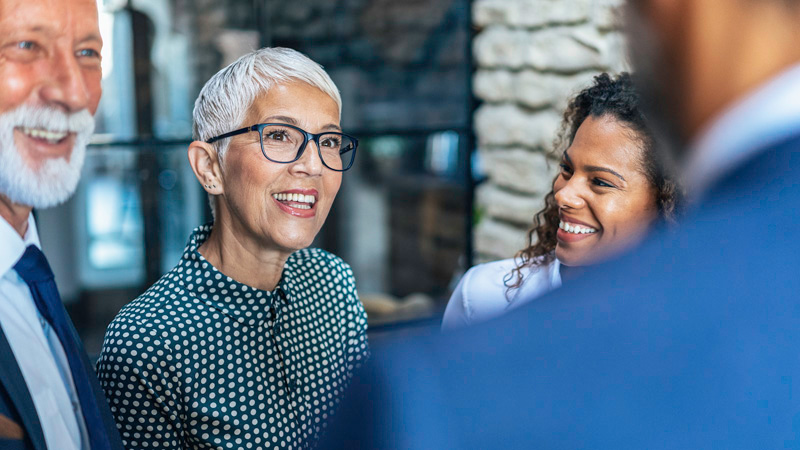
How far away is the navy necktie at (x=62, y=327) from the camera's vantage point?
0.87 m

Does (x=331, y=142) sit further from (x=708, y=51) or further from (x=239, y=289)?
(x=708, y=51)

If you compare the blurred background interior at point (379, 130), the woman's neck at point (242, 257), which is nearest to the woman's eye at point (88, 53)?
the woman's neck at point (242, 257)

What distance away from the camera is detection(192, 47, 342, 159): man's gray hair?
1174mm

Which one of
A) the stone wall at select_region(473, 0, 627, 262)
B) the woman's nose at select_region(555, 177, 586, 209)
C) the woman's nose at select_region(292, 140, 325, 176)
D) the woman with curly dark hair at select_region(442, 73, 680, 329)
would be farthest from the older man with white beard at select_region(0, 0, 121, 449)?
the stone wall at select_region(473, 0, 627, 262)

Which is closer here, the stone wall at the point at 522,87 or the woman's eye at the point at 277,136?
the woman's eye at the point at 277,136

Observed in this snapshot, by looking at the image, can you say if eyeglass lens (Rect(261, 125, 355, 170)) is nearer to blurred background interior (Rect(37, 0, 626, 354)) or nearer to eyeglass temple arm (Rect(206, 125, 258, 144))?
eyeglass temple arm (Rect(206, 125, 258, 144))

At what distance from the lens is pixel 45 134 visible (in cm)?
85

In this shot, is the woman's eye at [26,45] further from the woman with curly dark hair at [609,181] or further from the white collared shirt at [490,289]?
the white collared shirt at [490,289]

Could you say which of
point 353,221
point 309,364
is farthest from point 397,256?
point 309,364

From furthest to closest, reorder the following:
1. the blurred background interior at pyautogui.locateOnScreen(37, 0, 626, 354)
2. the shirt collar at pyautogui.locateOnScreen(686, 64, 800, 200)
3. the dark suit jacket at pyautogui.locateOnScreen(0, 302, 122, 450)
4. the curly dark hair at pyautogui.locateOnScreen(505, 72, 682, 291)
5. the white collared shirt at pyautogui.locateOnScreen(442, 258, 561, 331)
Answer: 1. the blurred background interior at pyautogui.locateOnScreen(37, 0, 626, 354)
2. the white collared shirt at pyautogui.locateOnScreen(442, 258, 561, 331)
3. the curly dark hair at pyautogui.locateOnScreen(505, 72, 682, 291)
4. the dark suit jacket at pyautogui.locateOnScreen(0, 302, 122, 450)
5. the shirt collar at pyautogui.locateOnScreen(686, 64, 800, 200)

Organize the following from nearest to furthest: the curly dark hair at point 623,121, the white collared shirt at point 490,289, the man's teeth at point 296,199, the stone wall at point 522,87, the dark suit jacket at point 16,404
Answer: the dark suit jacket at point 16,404
the curly dark hair at point 623,121
the man's teeth at point 296,199
the white collared shirt at point 490,289
the stone wall at point 522,87

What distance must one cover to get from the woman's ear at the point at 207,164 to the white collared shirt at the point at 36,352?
36 centimetres

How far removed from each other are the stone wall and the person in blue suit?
1812 millimetres

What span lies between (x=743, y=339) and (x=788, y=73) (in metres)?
0.14
